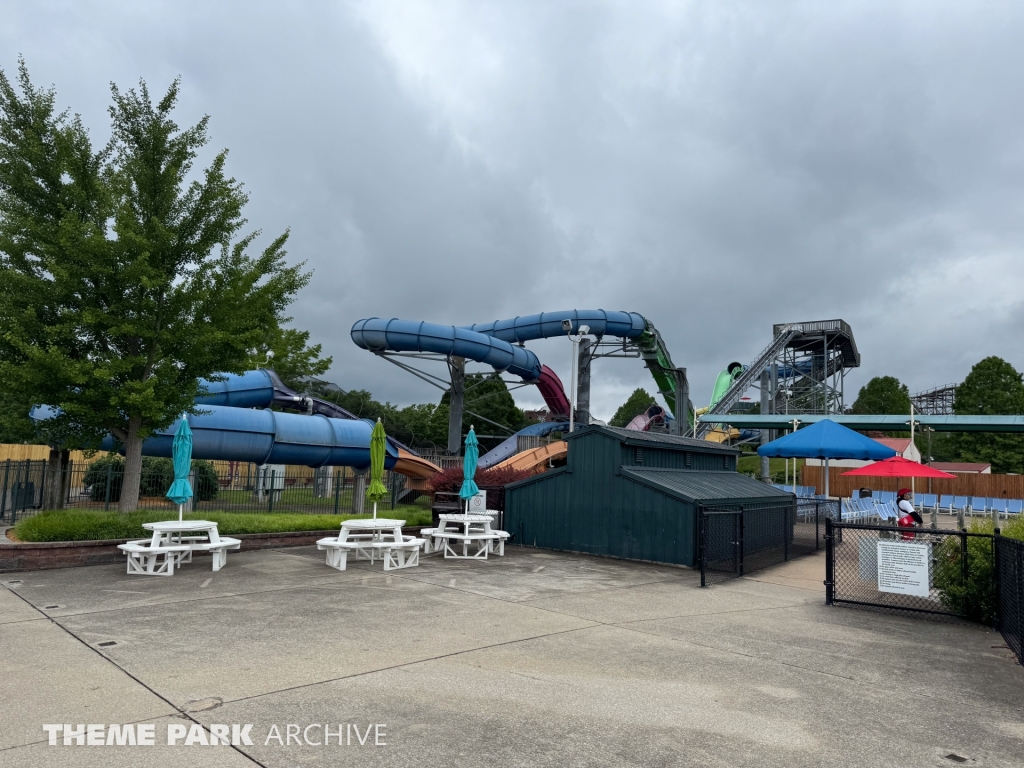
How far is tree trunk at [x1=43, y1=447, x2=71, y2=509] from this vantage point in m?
16.8

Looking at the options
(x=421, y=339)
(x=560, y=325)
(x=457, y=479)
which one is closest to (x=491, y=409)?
(x=560, y=325)

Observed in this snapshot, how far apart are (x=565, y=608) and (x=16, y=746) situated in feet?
20.6

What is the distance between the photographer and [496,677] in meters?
5.91

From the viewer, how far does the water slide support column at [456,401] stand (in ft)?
116

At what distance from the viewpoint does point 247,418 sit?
1947 cm

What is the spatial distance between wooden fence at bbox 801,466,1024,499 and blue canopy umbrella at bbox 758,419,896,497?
19418 mm

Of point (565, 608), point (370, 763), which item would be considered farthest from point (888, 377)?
point (370, 763)

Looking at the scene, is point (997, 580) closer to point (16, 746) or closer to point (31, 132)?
point (16, 746)

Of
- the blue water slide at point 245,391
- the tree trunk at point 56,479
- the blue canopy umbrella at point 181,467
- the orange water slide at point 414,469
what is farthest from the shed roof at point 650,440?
the tree trunk at point 56,479

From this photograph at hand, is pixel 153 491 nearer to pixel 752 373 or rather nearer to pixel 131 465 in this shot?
pixel 131 465

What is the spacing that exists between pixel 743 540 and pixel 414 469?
45.9 feet

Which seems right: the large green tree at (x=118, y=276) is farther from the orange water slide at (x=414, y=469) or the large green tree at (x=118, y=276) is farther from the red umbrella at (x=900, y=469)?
the red umbrella at (x=900, y=469)

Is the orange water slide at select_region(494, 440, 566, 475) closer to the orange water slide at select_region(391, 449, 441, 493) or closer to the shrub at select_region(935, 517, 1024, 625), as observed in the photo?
the orange water slide at select_region(391, 449, 441, 493)

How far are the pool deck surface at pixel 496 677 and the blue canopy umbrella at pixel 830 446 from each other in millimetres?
8777
